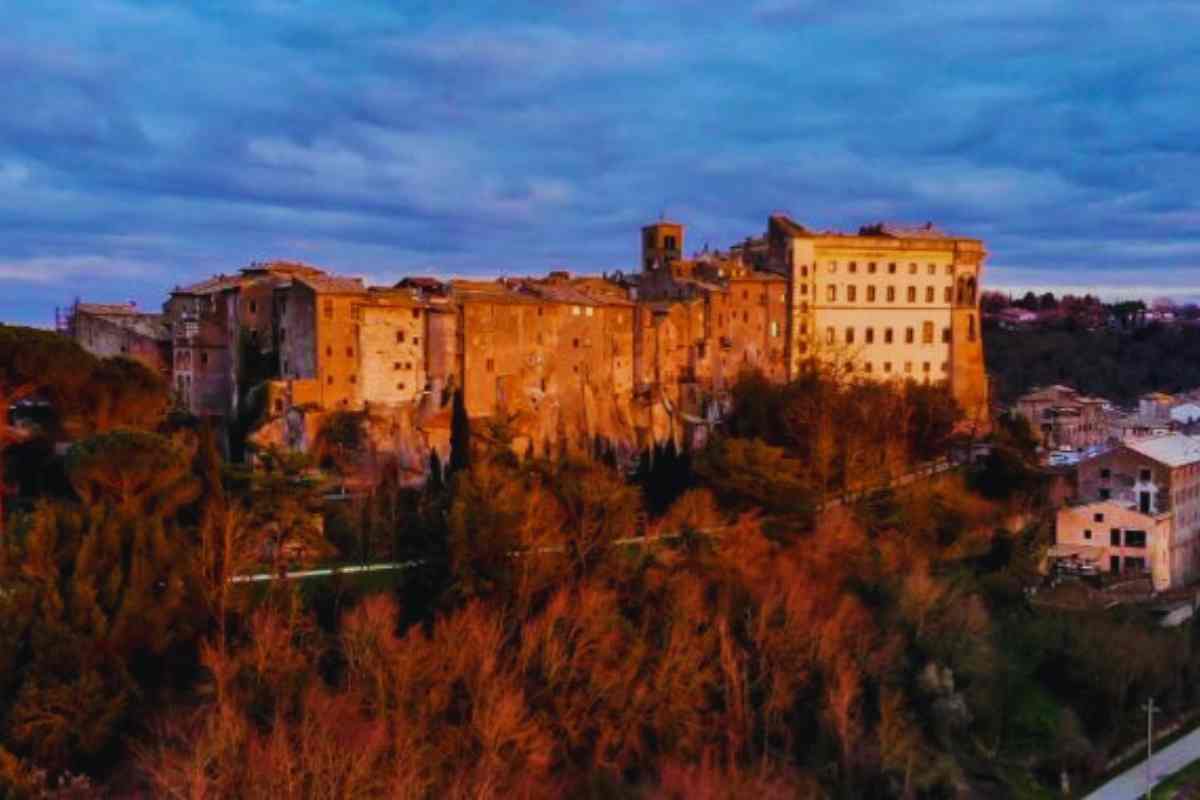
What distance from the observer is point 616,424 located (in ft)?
157

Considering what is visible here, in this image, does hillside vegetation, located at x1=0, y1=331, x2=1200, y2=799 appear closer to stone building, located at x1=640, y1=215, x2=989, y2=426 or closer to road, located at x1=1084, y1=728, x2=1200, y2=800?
road, located at x1=1084, y1=728, x2=1200, y2=800

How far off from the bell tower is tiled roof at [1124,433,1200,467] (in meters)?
26.0

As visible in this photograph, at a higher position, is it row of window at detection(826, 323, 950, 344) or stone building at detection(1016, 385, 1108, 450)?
row of window at detection(826, 323, 950, 344)

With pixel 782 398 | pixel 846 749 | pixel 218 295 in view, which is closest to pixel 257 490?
pixel 846 749

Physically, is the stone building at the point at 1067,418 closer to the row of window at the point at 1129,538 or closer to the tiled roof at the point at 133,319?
the row of window at the point at 1129,538

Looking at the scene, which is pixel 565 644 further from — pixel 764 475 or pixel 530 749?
pixel 764 475

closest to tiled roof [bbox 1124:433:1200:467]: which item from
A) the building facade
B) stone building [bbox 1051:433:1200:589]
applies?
stone building [bbox 1051:433:1200:589]

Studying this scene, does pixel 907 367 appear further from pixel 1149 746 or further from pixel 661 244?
pixel 1149 746

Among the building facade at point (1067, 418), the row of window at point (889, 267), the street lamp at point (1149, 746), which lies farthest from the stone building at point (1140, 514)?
the building facade at point (1067, 418)

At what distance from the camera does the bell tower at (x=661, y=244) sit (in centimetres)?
6175

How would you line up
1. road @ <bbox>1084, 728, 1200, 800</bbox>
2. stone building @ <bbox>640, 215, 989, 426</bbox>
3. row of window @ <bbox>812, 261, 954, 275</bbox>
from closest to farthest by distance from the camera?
road @ <bbox>1084, 728, 1200, 800</bbox> → stone building @ <bbox>640, 215, 989, 426</bbox> → row of window @ <bbox>812, 261, 954, 275</bbox>

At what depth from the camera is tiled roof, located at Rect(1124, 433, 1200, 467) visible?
132ft

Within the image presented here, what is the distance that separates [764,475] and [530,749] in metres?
15.0

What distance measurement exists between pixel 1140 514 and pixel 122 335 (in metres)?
35.3
